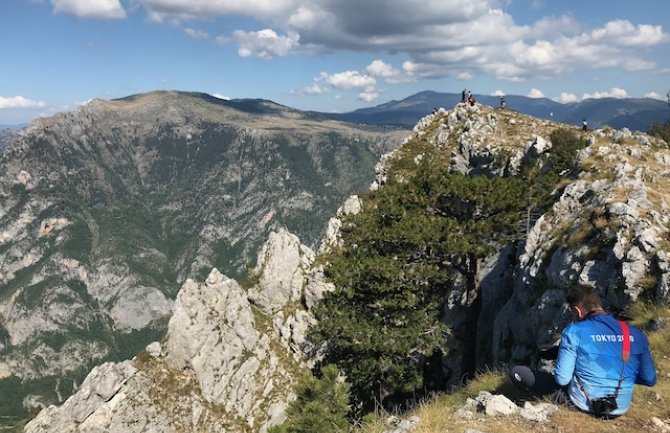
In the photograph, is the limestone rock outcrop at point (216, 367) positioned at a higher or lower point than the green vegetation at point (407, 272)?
lower

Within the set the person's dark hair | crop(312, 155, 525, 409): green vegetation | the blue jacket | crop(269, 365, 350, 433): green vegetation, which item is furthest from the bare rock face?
the person's dark hair

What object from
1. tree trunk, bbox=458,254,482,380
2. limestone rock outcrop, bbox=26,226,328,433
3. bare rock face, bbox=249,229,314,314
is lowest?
limestone rock outcrop, bbox=26,226,328,433

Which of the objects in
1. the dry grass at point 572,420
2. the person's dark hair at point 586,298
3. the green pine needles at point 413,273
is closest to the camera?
the person's dark hair at point 586,298

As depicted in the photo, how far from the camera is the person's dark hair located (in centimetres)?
1070

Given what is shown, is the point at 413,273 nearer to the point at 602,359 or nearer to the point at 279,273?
the point at 602,359

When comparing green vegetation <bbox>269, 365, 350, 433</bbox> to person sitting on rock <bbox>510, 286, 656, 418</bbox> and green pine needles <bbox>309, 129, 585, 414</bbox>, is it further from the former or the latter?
person sitting on rock <bbox>510, 286, 656, 418</bbox>

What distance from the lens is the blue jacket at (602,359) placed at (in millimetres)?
10453

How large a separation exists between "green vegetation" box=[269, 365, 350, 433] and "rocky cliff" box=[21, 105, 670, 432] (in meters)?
10.7

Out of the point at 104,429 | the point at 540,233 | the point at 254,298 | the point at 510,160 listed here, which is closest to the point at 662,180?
the point at 540,233

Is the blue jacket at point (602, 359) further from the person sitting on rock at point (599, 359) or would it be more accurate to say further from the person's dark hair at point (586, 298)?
the person's dark hair at point (586, 298)

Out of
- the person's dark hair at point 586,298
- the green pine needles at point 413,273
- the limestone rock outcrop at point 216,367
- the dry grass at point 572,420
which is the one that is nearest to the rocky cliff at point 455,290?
the limestone rock outcrop at point 216,367

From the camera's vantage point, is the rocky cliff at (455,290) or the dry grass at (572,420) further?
the rocky cliff at (455,290)

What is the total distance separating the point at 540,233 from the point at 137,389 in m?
65.8

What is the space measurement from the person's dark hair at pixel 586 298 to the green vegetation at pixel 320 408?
1273 centimetres
